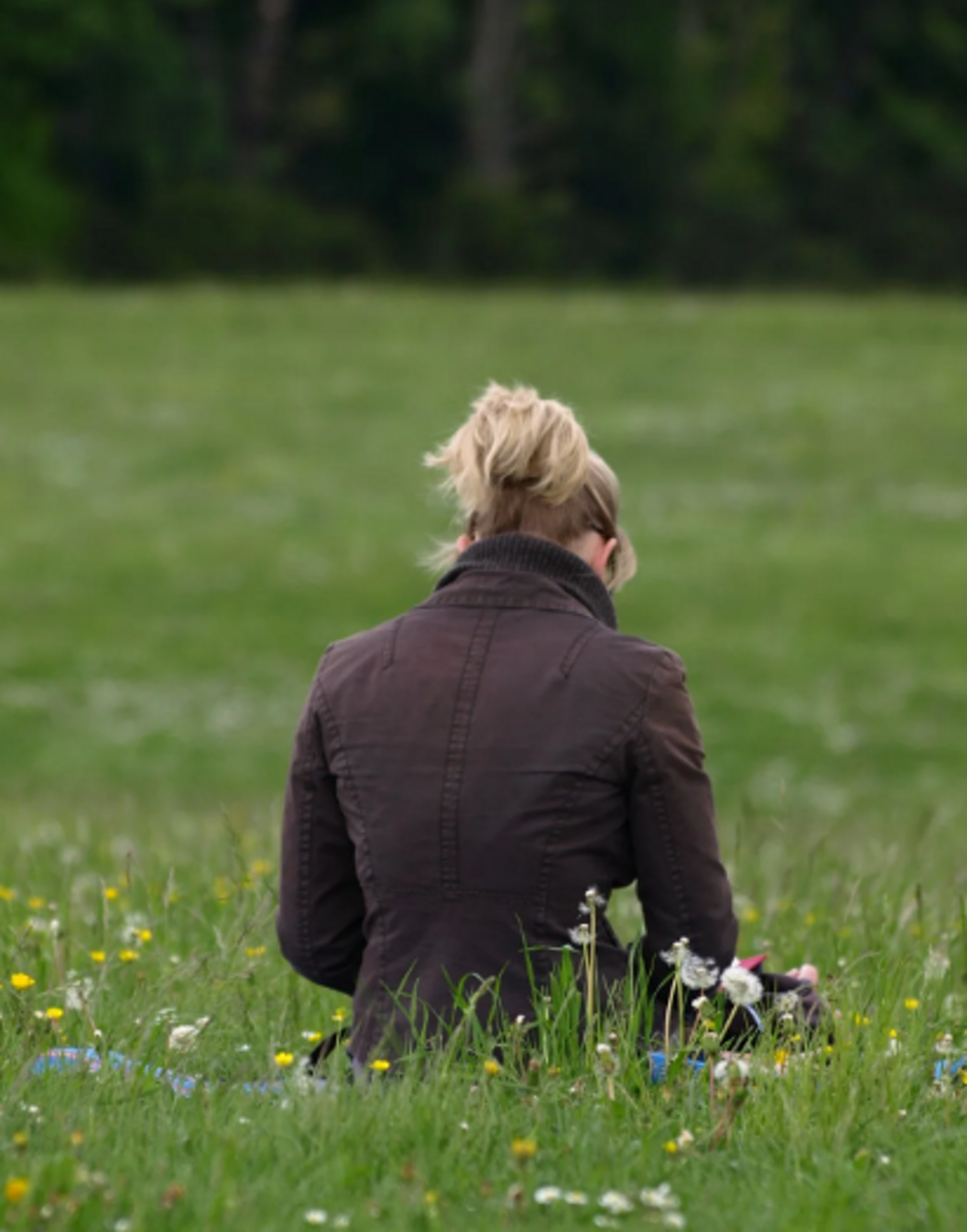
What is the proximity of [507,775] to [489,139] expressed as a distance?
50.7 m

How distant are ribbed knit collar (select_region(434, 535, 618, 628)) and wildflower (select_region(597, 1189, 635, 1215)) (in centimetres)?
112

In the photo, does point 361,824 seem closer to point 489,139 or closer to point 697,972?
point 697,972

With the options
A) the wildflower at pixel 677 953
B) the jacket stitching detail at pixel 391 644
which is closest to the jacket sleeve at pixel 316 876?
the jacket stitching detail at pixel 391 644

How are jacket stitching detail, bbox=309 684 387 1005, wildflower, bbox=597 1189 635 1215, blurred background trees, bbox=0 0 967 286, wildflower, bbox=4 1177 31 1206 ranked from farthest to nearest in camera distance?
blurred background trees, bbox=0 0 967 286, jacket stitching detail, bbox=309 684 387 1005, wildflower, bbox=597 1189 635 1215, wildflower, bbox=4 1177 31 1206

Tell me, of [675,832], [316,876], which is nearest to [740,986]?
[675,832]

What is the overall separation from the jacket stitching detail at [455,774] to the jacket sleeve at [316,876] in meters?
0.29

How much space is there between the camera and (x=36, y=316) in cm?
2714

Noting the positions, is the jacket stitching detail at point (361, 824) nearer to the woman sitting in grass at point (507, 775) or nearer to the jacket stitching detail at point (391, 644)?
the woman sitting in grass at point (507, 775)

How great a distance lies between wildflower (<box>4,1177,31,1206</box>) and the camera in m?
2.48

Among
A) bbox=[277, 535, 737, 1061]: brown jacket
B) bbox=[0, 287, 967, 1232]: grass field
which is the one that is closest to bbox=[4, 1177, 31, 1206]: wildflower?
bbox=[0, 287, 967, 1232]: grass field

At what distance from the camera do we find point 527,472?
348 cm

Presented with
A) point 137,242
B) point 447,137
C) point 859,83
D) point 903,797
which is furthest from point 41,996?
point 859,83

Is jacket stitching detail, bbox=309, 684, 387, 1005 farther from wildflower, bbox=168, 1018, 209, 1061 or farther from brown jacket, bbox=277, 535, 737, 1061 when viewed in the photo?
wildflower, bbox=168, 1018, 209, 1061

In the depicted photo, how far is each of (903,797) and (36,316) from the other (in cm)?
Answer: 1741
